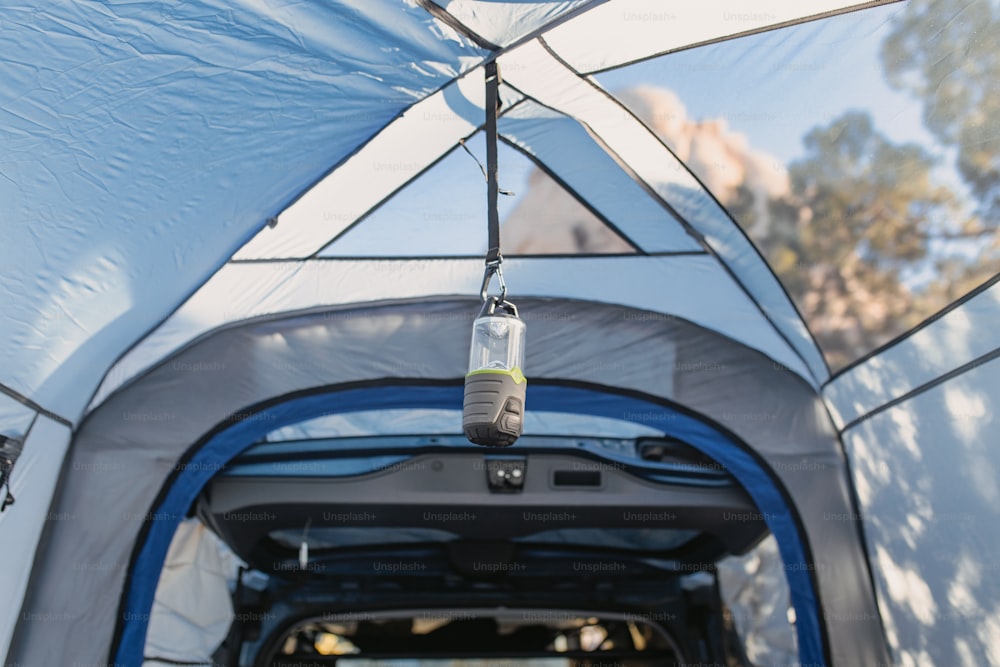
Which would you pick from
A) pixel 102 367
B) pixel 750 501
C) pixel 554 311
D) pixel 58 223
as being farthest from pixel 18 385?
pixel 750 501

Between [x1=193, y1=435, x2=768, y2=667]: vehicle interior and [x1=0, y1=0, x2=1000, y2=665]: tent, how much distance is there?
248 mm

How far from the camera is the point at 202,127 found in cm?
210

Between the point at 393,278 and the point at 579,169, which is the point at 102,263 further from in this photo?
the point at 579,169

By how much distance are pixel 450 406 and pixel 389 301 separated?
18.2 inches

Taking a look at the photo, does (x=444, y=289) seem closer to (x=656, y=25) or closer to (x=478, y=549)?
(x=656, y=25)

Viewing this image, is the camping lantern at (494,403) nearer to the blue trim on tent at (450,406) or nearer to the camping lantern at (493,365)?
the camping lantern at (493,365)

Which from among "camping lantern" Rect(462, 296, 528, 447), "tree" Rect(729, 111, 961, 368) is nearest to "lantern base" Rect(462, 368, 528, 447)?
"camping lantern" Rect(462, 296, 528, 447)

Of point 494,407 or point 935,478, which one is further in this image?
point 935,478

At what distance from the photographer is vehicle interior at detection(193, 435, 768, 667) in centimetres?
357

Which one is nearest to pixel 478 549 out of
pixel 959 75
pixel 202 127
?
pixel 202 127

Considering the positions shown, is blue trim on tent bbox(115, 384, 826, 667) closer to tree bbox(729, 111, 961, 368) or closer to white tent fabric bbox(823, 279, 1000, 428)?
white tent fabric bbox(823, 279, 1000, 428)

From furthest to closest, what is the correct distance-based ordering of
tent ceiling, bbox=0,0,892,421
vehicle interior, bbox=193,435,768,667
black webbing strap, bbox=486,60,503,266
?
vehicle interior, bbox=193,435,768,667 → black webbing strap, bbox=486,60,503,266 → tent ceiling, bbox=0,0,892,421

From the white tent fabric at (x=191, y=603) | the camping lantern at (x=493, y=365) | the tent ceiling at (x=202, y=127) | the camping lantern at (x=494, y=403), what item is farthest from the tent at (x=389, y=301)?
the camping lantern at (x=494, y=403)

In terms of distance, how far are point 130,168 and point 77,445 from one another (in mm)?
1348
